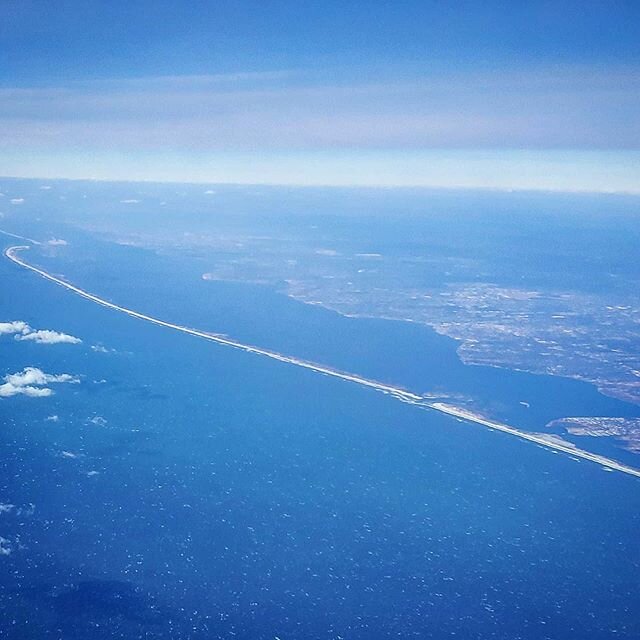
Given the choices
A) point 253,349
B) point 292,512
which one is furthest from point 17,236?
point 292,512

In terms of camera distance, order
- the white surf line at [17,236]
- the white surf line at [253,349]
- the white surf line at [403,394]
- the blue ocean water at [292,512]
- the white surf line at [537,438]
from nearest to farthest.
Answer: the blue ocean water at [292,512], the white surf line at [537,438], the white surf line at [403,394], the white surf line at [253,349], the white surf line at [17,236]

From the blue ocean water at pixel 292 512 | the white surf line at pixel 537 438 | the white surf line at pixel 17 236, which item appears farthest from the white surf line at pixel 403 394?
the white surf line at pixel 17 236

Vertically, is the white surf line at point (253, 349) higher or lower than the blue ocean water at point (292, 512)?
higher

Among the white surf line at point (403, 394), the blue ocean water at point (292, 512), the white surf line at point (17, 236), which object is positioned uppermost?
the white surf line at point (17, 236)

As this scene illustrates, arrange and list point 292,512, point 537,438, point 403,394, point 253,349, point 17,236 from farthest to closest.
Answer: point 17,236, point 253,349, point 403,394, point 537,438, point 292,512

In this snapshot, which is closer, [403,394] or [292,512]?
[292,512]

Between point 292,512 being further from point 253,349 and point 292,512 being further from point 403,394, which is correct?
point 253,349

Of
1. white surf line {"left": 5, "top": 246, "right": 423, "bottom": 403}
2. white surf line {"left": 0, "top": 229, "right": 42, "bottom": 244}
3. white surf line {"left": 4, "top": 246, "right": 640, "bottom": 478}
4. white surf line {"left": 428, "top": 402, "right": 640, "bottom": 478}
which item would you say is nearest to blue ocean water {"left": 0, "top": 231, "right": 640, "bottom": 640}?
white surf line {"left": 428, "top": 402, "right": 640, "bottom": 478}

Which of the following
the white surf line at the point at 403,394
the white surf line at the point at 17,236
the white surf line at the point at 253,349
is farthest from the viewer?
the white surf line at the point at 17,236

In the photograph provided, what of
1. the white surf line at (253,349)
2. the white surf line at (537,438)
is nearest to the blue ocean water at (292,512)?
the white surf line at (537,438)

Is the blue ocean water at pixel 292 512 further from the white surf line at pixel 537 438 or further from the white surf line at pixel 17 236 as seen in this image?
the white surf line at pixel 17 236

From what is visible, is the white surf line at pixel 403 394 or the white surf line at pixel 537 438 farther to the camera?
the white surf line at pixel 403 394
